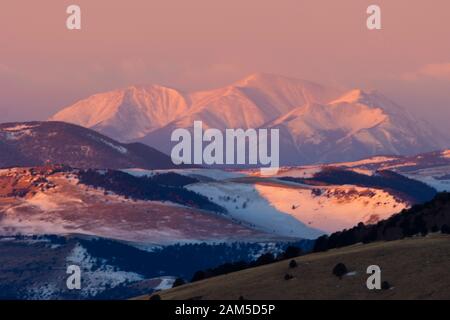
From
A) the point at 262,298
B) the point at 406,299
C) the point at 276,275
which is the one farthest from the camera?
the point at 276,275

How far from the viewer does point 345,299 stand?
16300 centimetres

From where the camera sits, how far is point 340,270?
17738 centimetres

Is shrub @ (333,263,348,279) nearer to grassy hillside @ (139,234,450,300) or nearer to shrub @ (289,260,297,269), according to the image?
grassy hillside @ (139,234,450,300)

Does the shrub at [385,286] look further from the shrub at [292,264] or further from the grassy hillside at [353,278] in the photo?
the shrub at [292,264]

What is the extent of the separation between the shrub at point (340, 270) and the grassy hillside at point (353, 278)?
2.36 ft

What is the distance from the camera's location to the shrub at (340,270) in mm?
177125

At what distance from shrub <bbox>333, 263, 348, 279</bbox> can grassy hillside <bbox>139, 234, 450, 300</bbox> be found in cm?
72

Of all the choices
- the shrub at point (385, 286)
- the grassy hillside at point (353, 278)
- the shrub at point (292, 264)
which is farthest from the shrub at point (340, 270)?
the shrub at point (292, 264)

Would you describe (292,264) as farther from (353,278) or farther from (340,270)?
(353,278)

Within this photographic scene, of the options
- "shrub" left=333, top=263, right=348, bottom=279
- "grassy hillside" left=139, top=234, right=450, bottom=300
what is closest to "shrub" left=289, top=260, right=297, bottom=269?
"grassy hillside" left=139, top=234, right=450, bottom=300

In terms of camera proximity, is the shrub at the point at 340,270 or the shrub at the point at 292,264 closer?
the shrub at the point at 340,270
